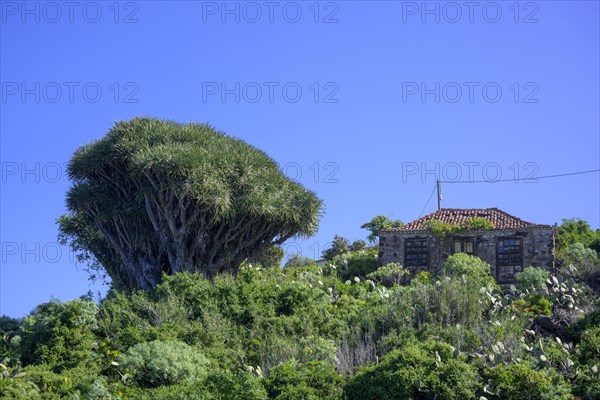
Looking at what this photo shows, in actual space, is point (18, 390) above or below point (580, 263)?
below

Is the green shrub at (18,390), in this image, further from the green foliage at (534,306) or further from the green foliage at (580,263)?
the green foliage at (580,263)

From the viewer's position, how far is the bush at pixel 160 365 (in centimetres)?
1922

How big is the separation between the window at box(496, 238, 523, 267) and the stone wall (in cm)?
13

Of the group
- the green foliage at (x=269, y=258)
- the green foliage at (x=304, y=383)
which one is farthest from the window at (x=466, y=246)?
the green foliage at (x=304, y=383)

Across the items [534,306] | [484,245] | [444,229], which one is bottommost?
[534,306]

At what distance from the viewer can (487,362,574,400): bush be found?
1742cm

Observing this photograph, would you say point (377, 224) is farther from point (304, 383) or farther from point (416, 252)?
point (304, 383)

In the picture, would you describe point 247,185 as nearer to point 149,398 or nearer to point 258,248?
point 258,248

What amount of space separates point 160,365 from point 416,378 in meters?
5.17

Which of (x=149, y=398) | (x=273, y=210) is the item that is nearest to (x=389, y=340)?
(x=149, y=398)

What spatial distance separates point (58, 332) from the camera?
72.7 feet

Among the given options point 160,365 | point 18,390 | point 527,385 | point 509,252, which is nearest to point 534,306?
point 527,385

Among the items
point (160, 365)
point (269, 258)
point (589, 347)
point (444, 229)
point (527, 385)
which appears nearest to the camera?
point (527, 385)

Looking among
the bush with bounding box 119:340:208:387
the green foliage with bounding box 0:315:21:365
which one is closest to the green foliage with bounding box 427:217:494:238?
the green foliage with bounding box 0:315:21:365
